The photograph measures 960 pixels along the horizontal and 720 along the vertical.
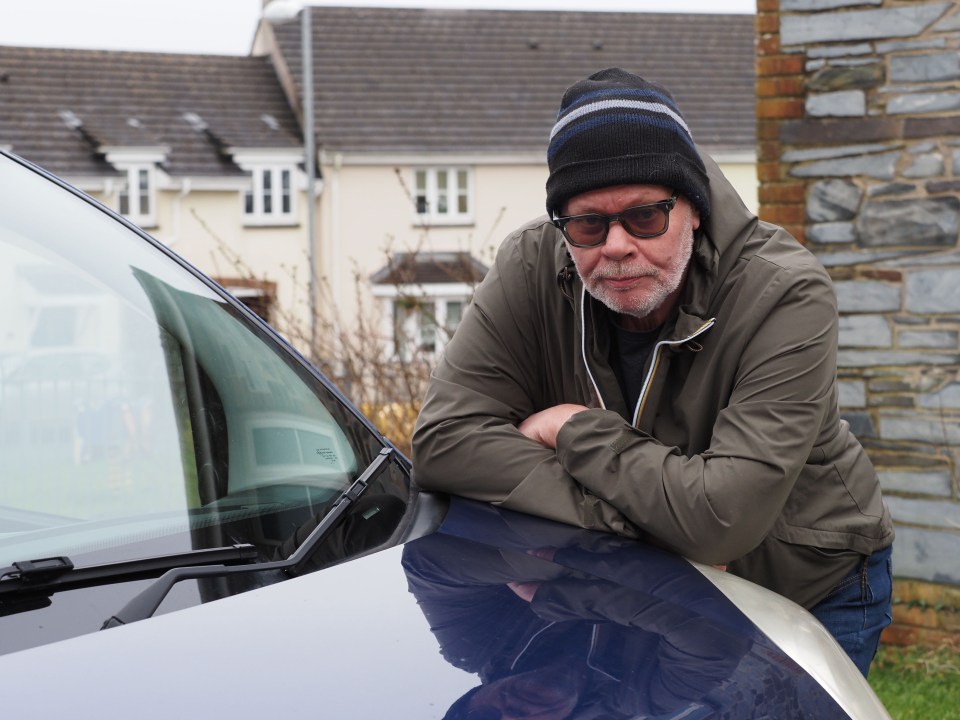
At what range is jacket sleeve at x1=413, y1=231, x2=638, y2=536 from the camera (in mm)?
2254

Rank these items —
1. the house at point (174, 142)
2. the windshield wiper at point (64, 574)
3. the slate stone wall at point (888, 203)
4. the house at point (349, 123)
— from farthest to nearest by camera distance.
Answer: the house at point (349, 123)
the house at point (174, 142)
the slate stone wall at point (888, 203)
the windshield wiper at point (64, 574)

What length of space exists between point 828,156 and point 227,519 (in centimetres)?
387

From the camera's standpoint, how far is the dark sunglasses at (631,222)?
233cm

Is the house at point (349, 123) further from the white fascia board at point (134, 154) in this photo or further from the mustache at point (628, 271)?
the mustache at point (628, 271)

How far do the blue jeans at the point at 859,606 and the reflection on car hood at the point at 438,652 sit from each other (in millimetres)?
705

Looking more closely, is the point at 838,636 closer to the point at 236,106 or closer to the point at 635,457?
the point at 635,457

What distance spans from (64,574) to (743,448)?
3.92ft

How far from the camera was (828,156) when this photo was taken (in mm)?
5113

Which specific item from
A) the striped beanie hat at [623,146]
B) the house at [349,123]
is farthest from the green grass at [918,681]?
the house at [349,123]

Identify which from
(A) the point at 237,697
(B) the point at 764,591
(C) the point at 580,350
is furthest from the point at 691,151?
(A) the point at 237,697

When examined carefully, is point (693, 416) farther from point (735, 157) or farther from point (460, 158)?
point (735, 157)

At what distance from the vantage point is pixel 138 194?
31.0m

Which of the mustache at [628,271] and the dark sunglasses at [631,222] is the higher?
the dark sunglasses at [631,222]

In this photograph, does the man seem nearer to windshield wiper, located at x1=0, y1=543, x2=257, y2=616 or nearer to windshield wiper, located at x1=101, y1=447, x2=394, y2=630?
windshield wiper, located at x1=101, y1=447, x2=394, y2=630
